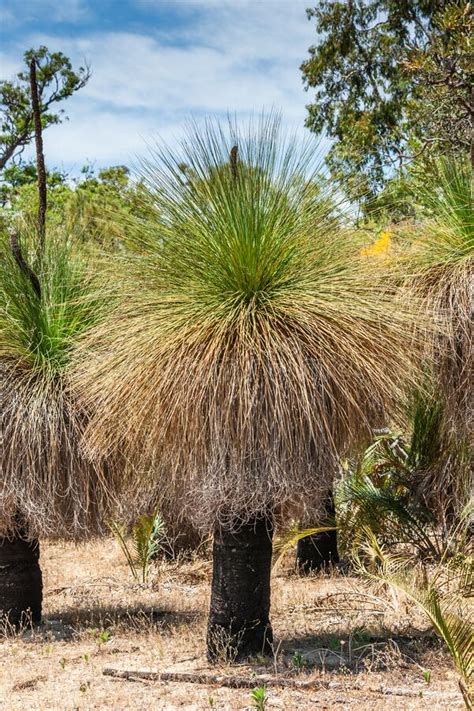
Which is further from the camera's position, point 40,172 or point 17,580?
point 40,172

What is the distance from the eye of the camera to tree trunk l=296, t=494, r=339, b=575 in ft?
34.1

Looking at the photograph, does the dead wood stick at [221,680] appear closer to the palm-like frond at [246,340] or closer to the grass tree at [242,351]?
the grass tree at [242,351]

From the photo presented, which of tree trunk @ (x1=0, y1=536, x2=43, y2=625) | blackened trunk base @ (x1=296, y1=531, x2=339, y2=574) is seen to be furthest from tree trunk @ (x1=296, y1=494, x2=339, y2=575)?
tree trunk @ (x1=0, y1=536, x2=43, y2=625)

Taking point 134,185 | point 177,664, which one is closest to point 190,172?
point 134,185

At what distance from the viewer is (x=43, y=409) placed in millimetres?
6164

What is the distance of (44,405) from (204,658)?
218 cm

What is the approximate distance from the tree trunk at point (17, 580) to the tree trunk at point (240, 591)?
2228 mm

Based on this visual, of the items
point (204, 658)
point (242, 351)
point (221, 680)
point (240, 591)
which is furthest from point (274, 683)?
point (242, 351)

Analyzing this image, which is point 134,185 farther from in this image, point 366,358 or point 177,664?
point 177,664

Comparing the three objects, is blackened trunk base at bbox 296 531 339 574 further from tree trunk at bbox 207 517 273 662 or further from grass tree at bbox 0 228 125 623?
tree trunk at bbox 207 517 273 662

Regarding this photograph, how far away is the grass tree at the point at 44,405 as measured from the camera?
20.4ft

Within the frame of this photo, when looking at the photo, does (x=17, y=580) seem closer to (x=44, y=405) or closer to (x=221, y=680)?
(x=44, y=405)

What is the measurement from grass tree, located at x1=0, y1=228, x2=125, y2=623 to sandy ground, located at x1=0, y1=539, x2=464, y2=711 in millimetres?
1009

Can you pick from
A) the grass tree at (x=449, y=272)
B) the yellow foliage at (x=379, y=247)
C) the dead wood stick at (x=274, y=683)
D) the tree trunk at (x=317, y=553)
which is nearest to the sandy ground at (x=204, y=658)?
the dead wood stick at (x=274, y=683)
